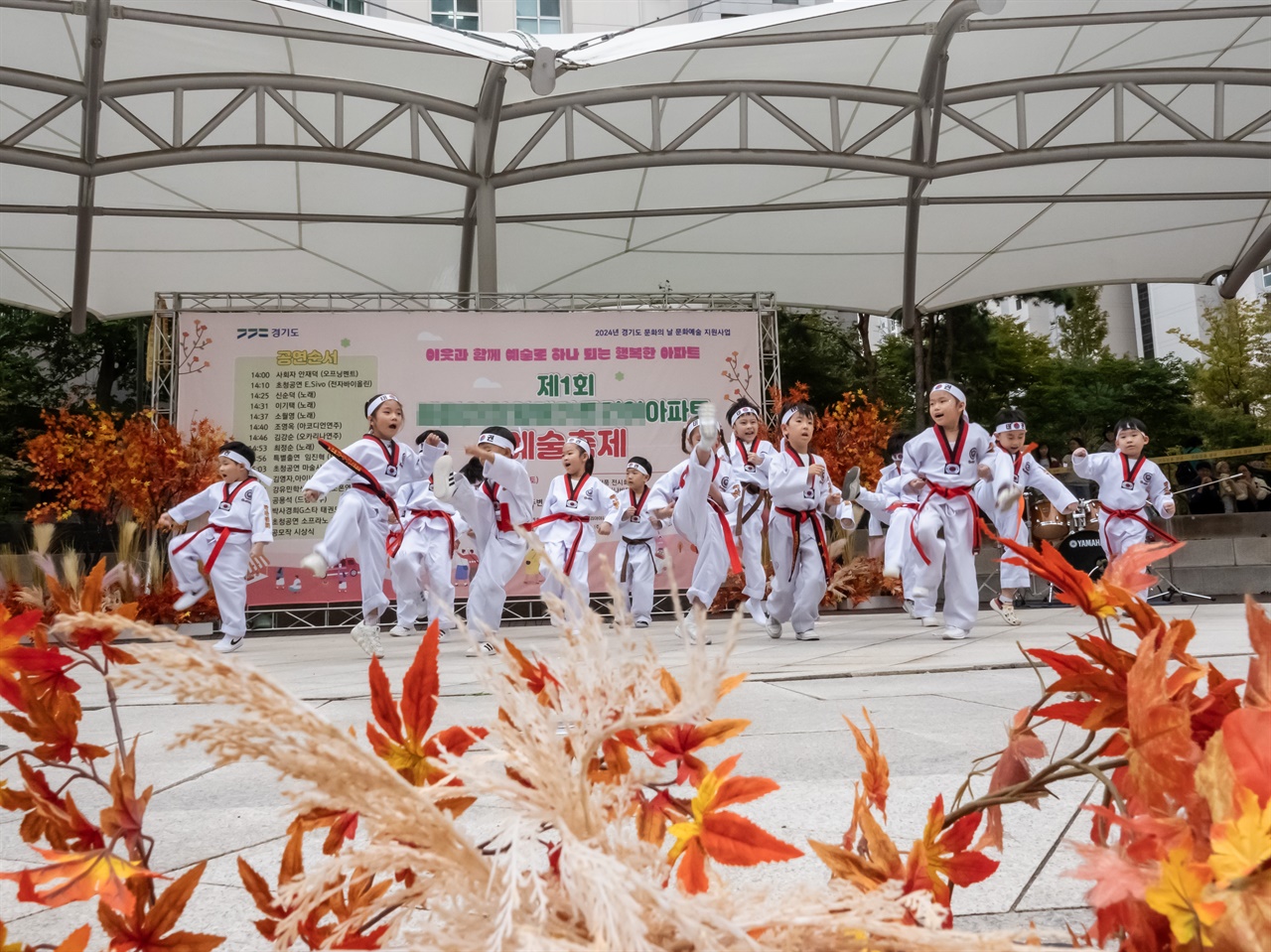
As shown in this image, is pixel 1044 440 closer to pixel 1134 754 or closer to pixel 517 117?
pixel 517 117

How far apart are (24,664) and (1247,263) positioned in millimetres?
14716

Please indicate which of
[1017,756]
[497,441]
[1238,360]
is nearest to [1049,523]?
[497,441]

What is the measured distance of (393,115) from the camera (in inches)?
397

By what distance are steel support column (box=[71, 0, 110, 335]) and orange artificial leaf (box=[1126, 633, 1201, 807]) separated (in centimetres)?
988

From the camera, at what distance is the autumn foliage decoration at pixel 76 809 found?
1.62 feet

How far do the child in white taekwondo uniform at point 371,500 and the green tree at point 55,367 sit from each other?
12219 mm

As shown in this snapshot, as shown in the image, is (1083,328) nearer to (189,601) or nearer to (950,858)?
(189,601)

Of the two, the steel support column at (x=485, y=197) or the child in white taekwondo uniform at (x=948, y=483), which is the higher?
the steel support column at (x=485, y=197)

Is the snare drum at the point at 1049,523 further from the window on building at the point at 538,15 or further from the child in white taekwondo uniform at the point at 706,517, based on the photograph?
the window on building at the point at 538,15

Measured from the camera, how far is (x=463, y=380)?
11.2 meters

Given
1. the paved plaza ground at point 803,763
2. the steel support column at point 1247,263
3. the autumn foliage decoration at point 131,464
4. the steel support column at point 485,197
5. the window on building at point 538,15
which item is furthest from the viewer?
the window on building at point 538,15

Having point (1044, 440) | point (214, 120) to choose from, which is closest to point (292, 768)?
point (214, 120)

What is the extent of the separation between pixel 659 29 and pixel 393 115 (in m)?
2.66

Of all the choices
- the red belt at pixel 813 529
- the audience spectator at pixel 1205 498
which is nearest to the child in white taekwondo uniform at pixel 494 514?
the red belt at pixel 813 529
